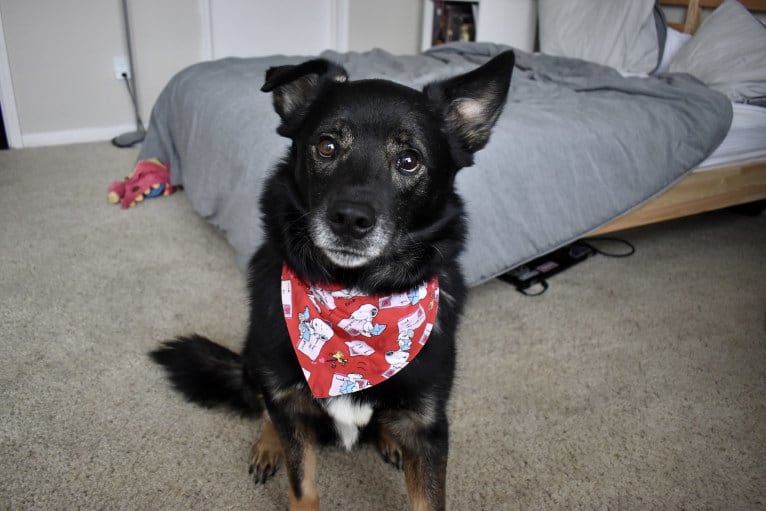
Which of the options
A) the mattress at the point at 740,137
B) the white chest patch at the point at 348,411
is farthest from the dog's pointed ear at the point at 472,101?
the mattress at the point at 740,137

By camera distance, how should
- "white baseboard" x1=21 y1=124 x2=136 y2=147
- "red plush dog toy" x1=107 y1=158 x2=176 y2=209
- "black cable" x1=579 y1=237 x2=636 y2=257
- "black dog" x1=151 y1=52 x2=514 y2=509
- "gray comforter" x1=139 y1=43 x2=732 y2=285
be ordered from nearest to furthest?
1. "black dog" x1=151 y1=52 x2=514 y2=509
2. "gray comforter" x1=139 y1=43 x2=732 y2=285
3. "black cable" x1=579 y1=237 x2=636 y2=257
4. "red plush dog toy" x1=107 y1=158 x2=176 y2=209
5. "white baseboard" x1=21 y1=124 x2=136 y2=147

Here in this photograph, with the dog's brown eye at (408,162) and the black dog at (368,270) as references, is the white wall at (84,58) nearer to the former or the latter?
the black dog at (368,270)

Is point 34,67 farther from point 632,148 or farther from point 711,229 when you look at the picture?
point 711,229

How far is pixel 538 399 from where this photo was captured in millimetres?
1602

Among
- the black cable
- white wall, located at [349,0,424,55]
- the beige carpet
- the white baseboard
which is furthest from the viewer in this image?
white wall, located at [349,0,424,55]

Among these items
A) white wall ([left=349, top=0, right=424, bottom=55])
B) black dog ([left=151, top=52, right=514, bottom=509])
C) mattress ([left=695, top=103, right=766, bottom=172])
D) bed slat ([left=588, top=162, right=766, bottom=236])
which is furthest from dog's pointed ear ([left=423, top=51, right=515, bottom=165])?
white wall ([left=349, top=0, right=424, bottom=55])

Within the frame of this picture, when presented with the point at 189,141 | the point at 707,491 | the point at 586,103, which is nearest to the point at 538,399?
the point at 707,491

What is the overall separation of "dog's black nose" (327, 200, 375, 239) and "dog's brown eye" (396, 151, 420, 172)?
0.14 metres

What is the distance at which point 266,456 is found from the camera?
4.27ft

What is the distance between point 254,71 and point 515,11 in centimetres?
229

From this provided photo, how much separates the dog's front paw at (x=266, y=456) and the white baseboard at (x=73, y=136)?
342cm

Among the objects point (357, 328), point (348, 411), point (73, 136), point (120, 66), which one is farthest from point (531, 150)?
point (73, 136)

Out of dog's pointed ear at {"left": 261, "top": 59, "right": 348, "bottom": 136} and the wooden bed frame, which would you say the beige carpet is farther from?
dog's pointed ear at {"left": 261, "top": 59, "right": 348, "bottom": 136}

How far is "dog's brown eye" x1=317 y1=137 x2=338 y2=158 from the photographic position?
1.05m
